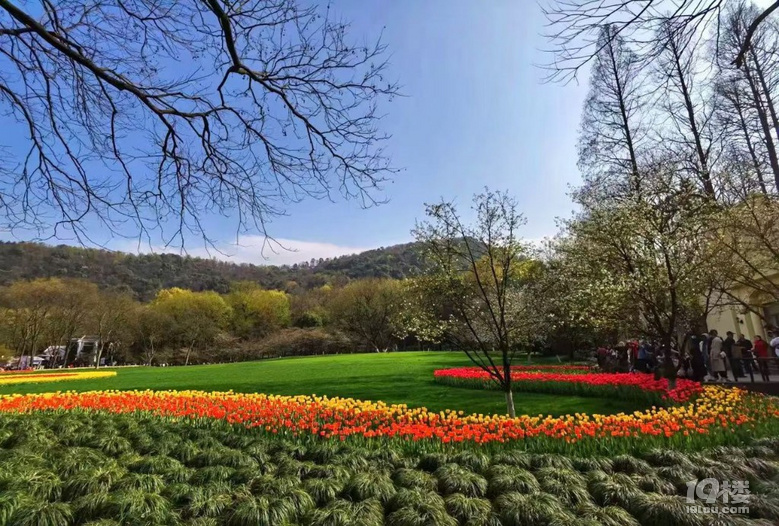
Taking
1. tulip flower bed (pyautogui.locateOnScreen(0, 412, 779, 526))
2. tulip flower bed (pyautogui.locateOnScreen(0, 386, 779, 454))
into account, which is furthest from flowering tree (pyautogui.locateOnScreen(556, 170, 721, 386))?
tulip flower bed (pyautogui.locateOnScreen(0, 412, 779, 526))

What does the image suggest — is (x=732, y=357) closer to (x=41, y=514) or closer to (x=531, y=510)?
(x=531, y=510)

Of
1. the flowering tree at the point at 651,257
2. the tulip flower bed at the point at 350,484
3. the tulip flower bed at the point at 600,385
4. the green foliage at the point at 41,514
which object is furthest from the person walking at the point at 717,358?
the green foliage at the point at 41,514

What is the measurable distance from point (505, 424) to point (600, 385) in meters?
6.29

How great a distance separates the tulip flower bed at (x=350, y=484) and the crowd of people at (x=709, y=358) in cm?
654

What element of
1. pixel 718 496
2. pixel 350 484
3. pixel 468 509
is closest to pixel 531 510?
pixel 468 509

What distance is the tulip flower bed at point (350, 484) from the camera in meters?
3.67

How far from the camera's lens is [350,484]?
4.43 m

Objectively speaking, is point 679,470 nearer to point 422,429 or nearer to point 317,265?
point 422,429

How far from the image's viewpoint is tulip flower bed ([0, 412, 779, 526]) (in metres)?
3.67

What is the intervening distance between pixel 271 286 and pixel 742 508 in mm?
91205

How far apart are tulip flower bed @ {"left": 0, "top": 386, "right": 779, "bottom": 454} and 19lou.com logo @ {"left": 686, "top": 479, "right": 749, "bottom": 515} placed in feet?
3.76

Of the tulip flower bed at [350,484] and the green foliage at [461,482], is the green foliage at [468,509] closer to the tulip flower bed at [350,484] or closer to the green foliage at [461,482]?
the tulip flower bed at [350,484]

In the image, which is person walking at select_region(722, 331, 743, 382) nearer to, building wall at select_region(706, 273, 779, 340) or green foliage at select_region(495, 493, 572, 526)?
building wall at select_region(706, 273, 779, 340)

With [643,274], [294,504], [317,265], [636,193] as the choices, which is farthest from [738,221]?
[317,265]
